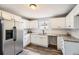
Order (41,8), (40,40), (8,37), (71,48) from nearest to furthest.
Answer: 1. (71,48)
2. (8,37)
3. (41,8)
4. (40,40)

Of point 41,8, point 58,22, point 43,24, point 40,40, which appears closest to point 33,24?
point 43,24

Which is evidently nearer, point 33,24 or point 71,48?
point 71,48

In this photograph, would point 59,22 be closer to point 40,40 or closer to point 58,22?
point 58,22

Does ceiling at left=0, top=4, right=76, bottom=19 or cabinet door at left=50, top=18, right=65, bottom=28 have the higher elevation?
ceiling at left=0, top=4, right=76, bottom=19

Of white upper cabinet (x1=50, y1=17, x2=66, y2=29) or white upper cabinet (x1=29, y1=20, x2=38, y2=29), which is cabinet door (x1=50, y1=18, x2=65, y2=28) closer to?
white upper cabinet (x1=50, y1=17, x2=66, y2=29)

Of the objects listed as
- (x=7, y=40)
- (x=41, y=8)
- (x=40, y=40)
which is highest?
(x=41, y=8)

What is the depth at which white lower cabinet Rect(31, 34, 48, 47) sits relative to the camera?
181 inches

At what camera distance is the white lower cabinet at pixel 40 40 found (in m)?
4.59

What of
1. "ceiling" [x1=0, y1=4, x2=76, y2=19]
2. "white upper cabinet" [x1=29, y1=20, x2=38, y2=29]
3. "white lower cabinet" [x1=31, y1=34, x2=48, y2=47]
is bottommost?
"white lower cabinet" [x1=31, y1=34, x2=48, y2=47]

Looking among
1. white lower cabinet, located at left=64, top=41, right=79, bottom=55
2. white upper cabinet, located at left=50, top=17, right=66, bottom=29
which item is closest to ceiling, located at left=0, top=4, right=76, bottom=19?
white upper cabinet, located at left=50, top=17, right=66, bottom=29

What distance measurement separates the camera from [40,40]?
15.7 ft

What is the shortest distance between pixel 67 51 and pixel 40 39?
2.41 meters
